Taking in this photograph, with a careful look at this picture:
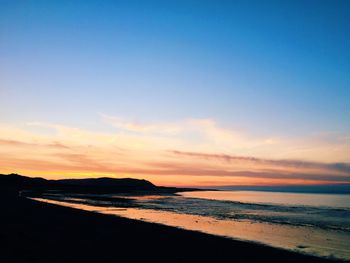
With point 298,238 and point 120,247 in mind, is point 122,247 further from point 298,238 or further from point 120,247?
point 298,238

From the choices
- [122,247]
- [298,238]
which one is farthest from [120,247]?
[298,238]

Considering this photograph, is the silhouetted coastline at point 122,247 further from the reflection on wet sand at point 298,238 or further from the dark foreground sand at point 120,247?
the reflection on wet sand at point 298,238

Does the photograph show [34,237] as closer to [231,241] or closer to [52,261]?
[52,261]

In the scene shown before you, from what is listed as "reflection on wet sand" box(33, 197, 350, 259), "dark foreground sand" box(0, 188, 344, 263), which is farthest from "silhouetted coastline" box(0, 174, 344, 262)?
"reflection on wet sand" box(33, 197, 350, 259)

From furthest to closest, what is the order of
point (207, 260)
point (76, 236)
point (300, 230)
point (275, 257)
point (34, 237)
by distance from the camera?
point (300, 230)
point (76, 236)
point (34, 237)
point (275, 257)
point (207, 260)

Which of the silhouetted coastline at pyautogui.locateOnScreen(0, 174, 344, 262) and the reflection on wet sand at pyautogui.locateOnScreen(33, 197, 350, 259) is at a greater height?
the silhouetted coastline at pyautogui.locateOnScreen(0, 174, 344, 262)

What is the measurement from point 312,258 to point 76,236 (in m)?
11.5

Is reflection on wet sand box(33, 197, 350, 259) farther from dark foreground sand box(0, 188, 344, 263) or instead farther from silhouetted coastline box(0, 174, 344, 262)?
dark foreground sand box(0, 188, 344, 263)

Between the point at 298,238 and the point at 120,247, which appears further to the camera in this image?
the point at 298,238

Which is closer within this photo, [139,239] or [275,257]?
[275,257]

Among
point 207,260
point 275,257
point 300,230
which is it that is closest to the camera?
point 207,260

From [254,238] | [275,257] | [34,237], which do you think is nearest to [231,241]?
[254,238]

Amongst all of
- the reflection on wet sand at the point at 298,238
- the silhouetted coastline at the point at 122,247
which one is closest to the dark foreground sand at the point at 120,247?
the silhouetted coastline at the point at 122,247

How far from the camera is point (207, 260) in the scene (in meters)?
13.2
